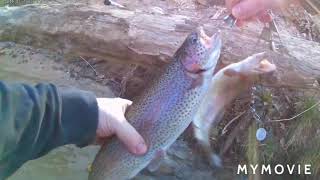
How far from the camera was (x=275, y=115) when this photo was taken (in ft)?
12.9

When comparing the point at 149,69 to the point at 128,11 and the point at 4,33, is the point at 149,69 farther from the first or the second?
the point at 4,33

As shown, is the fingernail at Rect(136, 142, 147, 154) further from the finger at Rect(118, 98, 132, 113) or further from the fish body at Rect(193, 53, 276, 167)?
the fish body at Rect(193, 53, 276, 167)

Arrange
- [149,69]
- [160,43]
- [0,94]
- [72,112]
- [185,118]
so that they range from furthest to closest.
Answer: [149,69] → [160,43] → [185,118] → [72,112] → [0,94]

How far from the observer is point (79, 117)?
70.5 inches

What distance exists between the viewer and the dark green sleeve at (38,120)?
1587 mm

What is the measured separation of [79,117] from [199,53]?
58 centimetres

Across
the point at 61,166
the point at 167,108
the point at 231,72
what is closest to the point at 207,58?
the point at 167,108

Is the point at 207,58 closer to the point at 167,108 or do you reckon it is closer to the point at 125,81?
the point at 167,108

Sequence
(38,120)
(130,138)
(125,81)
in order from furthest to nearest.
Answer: (125,81), (130,138), (38,120)

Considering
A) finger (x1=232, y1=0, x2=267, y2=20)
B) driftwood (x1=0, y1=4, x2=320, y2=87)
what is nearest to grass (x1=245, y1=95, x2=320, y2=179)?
driftwood (x1=0, y1=4, x2=320, y2=87)

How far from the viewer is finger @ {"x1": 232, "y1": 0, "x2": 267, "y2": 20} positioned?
89.0 inches

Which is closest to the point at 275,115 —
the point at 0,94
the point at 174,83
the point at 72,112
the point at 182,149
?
the point at 182,149

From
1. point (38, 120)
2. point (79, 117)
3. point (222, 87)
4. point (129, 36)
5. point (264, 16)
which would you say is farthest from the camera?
point (129, 36)

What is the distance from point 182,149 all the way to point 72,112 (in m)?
2.58
